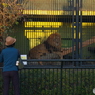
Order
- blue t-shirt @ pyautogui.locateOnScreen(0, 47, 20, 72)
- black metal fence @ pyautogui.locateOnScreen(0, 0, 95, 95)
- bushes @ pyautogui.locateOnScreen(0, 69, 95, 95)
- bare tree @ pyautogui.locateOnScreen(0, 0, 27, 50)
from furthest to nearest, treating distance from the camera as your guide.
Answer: black metal fence @ pyautogui.locateOnScreen(0, 0, 95, 95)
bare tree @ pyautogui.locateOnScreen(0, 0, 27, 50)
bushes @ pyautogui.locateOnScreen(0, 69, 95, 95)
blue t-shirt @ pyautogui.locateOnScreen(0, 47, 20, 72)

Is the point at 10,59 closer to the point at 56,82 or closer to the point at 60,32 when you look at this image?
the point at 56,82

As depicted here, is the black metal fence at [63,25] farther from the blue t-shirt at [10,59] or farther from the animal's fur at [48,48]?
the blue t-shirt at [10,59]

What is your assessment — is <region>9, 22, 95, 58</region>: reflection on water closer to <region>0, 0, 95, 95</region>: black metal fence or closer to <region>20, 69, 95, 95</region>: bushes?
<region>0, 0, 95, 95</region>: black metal fence

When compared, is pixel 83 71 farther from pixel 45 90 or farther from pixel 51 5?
pixel 51 5

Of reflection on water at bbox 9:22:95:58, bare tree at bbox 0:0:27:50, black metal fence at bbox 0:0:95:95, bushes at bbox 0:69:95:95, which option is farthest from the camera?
reflection on water at bbox 9:22:95:58

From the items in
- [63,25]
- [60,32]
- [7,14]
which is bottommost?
[60,32]

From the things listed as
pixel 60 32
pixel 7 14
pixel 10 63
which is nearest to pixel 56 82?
pixel 10 63

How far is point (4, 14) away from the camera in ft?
32.0

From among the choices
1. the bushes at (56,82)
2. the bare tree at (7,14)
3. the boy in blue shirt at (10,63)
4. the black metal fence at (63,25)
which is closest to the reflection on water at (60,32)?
the black metal fence at (63,25)

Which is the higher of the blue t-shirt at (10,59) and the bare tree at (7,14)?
the bare tree at (7,14)

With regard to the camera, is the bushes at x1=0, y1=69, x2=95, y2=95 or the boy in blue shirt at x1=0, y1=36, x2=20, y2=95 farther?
the bushes at x1=0, y1=69, x2=95, y2=95

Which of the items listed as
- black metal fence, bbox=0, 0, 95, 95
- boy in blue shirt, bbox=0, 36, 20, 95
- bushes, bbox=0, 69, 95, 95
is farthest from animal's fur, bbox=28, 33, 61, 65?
boy in blue shirt, bbox=0, 36, 20, 95

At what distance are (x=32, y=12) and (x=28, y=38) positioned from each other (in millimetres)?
1268

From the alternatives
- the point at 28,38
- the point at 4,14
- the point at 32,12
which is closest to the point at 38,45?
the point at 28,38
